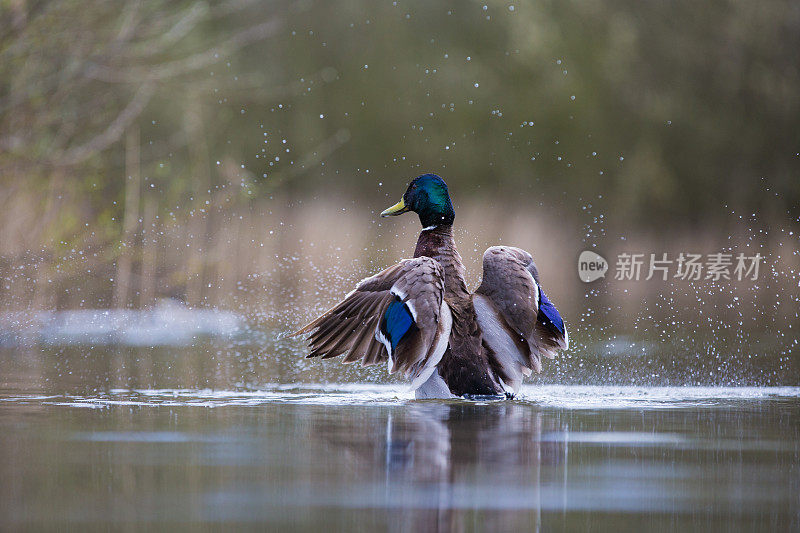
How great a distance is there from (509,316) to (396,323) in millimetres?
593

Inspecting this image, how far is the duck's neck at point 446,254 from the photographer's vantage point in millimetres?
6374

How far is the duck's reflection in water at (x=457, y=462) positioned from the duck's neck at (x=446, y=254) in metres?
0.95

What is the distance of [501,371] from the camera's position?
240 inches

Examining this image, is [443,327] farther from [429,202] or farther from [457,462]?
[457,462]

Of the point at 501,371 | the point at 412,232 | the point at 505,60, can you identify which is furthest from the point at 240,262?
the point at 501,371

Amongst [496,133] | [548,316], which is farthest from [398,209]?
[496,133]

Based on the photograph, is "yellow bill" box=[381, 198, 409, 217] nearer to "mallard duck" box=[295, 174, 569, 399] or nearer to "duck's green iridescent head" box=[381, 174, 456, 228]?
"duck's green iridescent head" box=[381, 174, 456, 228]

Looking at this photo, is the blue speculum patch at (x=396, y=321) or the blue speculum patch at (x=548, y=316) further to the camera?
the blue speculum patch at (x=548, y=316)

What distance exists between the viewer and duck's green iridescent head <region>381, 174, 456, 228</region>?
6.84m

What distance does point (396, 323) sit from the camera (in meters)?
5.89

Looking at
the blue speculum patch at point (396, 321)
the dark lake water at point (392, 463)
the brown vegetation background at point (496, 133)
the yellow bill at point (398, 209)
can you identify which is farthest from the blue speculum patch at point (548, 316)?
the brown vegetation background at point (496, 133)

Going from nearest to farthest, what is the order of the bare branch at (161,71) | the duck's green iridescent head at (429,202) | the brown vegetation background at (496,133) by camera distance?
the duck's green iridescent head at (429,202)
the bare branch at (161,71)
the brown vegetation background at (496,133)

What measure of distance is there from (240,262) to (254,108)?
5364 mm

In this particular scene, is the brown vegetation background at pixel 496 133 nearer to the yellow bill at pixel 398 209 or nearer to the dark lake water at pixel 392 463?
the yellow bill at pixel 398 209
